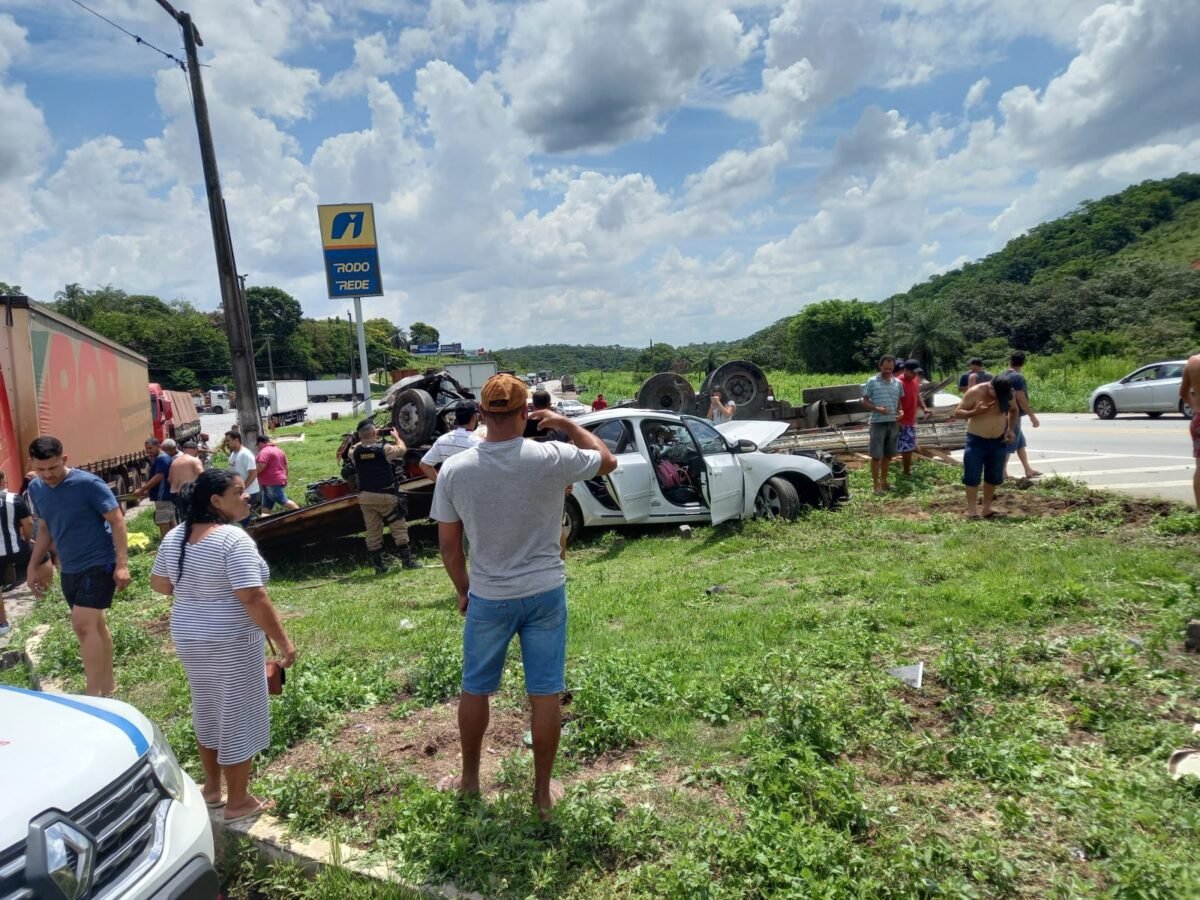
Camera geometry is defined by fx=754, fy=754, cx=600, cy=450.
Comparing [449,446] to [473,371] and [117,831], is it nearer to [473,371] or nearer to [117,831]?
[117,831]

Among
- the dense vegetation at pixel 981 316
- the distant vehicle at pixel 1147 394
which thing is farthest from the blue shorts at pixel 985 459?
the dense vegetation at pixel 981 316

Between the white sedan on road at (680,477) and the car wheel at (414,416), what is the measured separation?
2.87 m

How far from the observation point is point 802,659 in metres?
4.33

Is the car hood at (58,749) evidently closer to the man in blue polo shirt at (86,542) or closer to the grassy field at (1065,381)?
the man in blue polo shirt at (86,542)

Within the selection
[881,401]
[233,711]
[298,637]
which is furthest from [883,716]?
[881,401]

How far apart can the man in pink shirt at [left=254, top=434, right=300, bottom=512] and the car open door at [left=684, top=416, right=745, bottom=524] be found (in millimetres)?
6219

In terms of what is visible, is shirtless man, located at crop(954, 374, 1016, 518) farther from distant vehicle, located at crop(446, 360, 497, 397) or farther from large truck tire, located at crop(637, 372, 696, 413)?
distant vehicle, located at crop(446, 360, 497, 397)

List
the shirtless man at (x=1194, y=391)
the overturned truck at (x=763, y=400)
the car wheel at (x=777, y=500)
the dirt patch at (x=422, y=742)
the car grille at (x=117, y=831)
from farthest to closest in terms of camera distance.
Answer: the overturned truck at (x=763, y=400)
the car wheel at (x=777, y=500)
the shirtless man at (x=1194, y=391)
the dirt patch at (x=422, y=742)
the car grille at (x=117, y=831)

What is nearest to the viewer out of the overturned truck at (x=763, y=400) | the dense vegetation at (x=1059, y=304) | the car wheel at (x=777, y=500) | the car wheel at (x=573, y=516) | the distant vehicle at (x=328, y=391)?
the car wheel at (x=777, y=500)

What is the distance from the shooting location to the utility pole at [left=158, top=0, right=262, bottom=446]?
12133 millimetres

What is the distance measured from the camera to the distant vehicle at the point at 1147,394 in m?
17.8

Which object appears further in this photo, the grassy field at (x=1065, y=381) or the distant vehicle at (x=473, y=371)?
the distant vehicle at (x=473, y=371)

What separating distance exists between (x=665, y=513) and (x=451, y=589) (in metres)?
2.80

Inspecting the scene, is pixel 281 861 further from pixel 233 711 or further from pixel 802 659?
pixel 802 659
